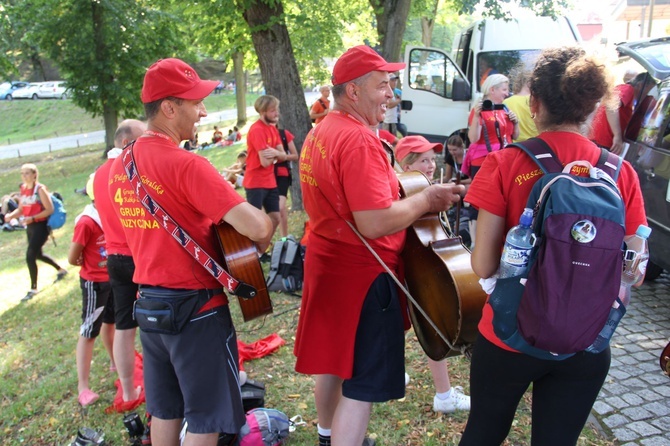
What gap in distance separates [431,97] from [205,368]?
29.0 ft

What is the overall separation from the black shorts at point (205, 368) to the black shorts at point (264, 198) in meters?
4.13

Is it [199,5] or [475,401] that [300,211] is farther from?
[475,401]

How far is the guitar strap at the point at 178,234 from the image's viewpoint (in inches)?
84.9

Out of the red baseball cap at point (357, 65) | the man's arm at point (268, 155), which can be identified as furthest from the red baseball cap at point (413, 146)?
the man's arm at point (268, 155)

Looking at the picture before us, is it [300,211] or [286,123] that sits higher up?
[286,123]

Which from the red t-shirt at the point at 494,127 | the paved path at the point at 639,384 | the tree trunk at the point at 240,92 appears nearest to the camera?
the paved path at the point at 639,384

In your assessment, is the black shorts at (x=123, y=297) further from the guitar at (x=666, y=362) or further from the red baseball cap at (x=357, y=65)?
the guitar at (x=666, y=362)

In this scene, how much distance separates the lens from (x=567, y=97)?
5.59 feet

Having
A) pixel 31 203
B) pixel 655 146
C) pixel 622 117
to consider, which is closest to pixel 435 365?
pixel 655 146

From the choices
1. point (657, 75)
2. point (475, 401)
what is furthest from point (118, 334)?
point (657, 75)

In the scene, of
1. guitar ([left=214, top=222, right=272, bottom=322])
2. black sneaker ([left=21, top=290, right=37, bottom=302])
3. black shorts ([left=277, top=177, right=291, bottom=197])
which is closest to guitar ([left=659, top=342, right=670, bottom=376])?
guitar ([left=214, top=222, right=272, bottom=322])

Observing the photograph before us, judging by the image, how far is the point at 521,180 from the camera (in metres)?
1.71

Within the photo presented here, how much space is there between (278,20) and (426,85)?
3.94 metres

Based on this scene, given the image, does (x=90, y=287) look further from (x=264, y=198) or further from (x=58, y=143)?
(x=58, y=143)
